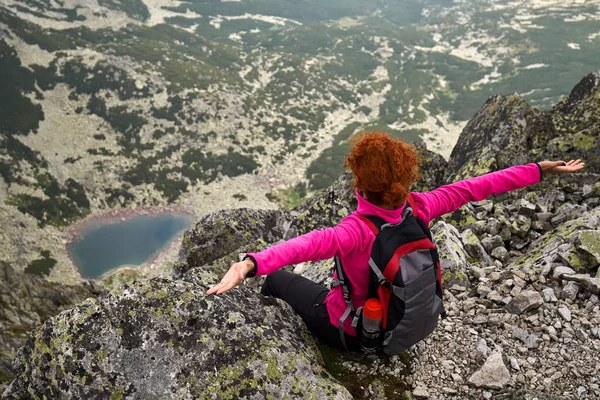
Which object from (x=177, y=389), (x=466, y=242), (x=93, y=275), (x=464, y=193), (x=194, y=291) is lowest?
(x=93, y=275)

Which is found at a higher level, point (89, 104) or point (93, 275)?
point (89, 104)

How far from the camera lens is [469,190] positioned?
21.9 feet

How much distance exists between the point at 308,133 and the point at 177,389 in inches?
6969

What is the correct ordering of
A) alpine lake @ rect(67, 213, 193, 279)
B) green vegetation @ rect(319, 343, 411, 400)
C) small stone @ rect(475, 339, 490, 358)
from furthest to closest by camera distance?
alpine lake @ rect(67, 213, 193, 279) → small stone @ rect(475, 339, 490, 358) → green vegetation @ rect(319, 343, 411, 400)

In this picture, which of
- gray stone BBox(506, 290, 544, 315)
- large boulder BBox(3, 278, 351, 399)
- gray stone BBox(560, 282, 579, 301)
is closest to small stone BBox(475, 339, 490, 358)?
gray stone BBox(506, 290, 544, 315)

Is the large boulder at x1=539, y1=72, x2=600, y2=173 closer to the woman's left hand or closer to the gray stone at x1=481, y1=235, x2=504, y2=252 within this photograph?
the gray stone at x1=481, y1=235, x2=504, y2=252

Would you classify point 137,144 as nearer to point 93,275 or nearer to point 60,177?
point 60,177

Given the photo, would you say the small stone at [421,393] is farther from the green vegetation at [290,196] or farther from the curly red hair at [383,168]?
the green vegetation at [290,196]

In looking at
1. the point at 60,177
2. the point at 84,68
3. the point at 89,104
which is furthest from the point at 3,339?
the point at 84,68

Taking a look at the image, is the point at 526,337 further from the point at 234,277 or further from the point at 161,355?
the point at 161,355

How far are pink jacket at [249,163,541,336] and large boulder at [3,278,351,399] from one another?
126 centimetres

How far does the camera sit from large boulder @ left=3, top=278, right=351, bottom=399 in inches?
234

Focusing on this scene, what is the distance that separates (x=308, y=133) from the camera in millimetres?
179875

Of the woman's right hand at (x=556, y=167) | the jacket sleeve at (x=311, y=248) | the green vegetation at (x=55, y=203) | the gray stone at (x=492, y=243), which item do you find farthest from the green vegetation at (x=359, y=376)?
the green vegetation at (x=55, y=203)
